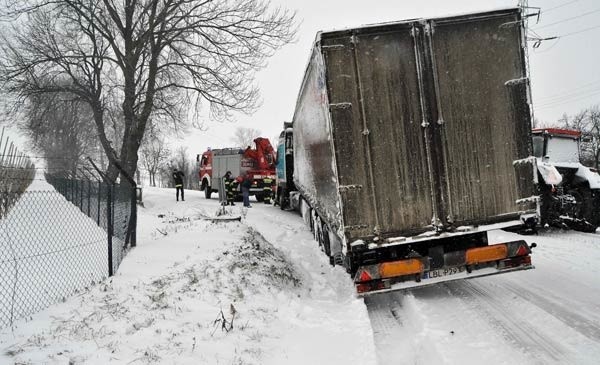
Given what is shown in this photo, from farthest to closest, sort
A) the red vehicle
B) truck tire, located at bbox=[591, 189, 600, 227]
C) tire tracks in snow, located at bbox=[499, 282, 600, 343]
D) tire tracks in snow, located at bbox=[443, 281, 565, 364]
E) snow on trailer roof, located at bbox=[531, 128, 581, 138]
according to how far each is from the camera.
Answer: the red vehicle < snow on trailer roof, located at bbox=[531, 128, 581, 138] < truck tire, located at bbox=[591, 189, 600, 227] < tire tracks in snow, located at bbox=[499, 282, 600, 343] < tire tracks in snow, located at bbox=[443, 281, 565, 364]

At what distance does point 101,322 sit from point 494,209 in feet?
15.6

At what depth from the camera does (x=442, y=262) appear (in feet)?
17.9

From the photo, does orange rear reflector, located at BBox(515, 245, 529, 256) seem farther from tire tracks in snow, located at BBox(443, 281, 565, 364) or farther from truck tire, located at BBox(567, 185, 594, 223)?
truck tire, located at BBox(567, 185, 594, 223)

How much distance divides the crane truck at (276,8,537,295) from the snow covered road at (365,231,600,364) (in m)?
0.97

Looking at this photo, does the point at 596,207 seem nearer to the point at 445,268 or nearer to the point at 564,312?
the point at 564,312

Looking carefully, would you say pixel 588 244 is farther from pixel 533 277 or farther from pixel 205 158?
pixel 205 158

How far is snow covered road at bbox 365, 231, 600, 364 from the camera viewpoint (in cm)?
392

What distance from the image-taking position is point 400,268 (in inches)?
208

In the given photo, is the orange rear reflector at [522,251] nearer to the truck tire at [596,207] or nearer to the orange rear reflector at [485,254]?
the orange rear reflector at [485,254]

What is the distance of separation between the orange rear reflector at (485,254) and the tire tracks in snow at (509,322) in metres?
0.55

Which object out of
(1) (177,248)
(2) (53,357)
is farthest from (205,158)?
(2) (53,357)

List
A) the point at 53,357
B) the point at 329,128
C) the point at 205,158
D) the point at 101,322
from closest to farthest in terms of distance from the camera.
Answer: the point at 53,357 < the point at 101,322 < the point at 329,128 < the point at 205,158

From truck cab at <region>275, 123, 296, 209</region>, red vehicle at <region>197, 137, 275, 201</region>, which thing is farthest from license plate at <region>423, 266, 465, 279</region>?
red vehicle at <region>197, 137, 275, 201</region>

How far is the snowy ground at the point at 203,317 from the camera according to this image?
400 centimetres
